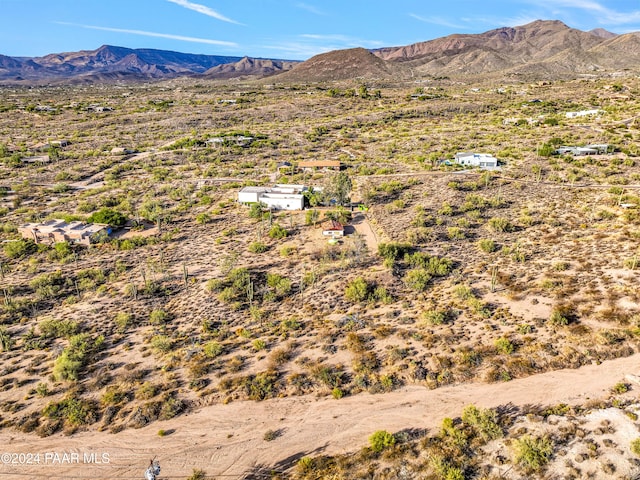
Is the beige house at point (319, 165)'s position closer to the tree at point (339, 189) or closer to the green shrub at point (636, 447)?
the tree at point (339, 189)

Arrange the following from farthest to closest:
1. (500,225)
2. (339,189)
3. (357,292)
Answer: (339,189)
(500,225)
(357,292)

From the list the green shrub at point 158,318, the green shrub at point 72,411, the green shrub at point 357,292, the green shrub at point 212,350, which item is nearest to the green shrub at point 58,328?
the green shrub at point 158,318

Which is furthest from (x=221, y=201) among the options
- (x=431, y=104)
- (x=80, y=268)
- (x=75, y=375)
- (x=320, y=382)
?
(x=431, y=104)

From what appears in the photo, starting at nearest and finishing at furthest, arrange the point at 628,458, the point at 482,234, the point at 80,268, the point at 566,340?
the point at 628,458, the point at 566,340, the point at 80,268, the point at 482,234

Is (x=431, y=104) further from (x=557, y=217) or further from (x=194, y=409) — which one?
(x=194, y=409)

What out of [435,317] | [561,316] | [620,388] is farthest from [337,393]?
[561,316]

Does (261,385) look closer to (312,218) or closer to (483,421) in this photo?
(483,421)
